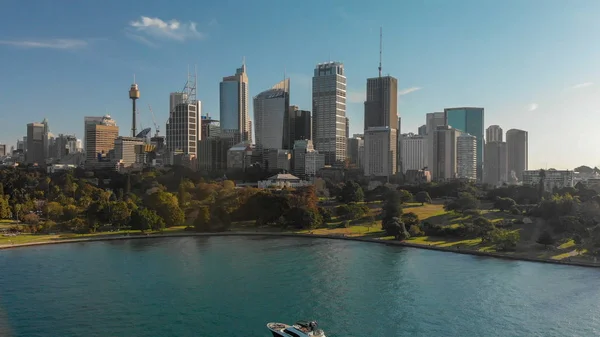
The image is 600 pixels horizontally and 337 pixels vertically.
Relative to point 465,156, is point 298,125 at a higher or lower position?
higher

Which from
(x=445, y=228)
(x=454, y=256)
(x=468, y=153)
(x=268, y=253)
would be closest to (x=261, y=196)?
(x=268, y=253)

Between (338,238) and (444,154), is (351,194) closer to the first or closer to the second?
(338,238)

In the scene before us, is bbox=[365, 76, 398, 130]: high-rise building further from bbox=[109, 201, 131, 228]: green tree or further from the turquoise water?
the turquoise water

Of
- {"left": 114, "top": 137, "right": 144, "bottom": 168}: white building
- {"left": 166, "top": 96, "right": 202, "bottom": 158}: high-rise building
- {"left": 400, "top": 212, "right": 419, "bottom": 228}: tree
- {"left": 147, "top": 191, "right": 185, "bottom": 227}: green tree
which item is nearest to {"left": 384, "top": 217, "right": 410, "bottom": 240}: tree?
{"left": 400, "top": 212, "right": 419, "bottom": 228}: tree

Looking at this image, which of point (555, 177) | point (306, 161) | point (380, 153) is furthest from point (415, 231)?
point (380, 153)

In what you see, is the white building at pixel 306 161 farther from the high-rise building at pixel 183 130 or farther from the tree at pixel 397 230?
the tree at pixel 397 230
